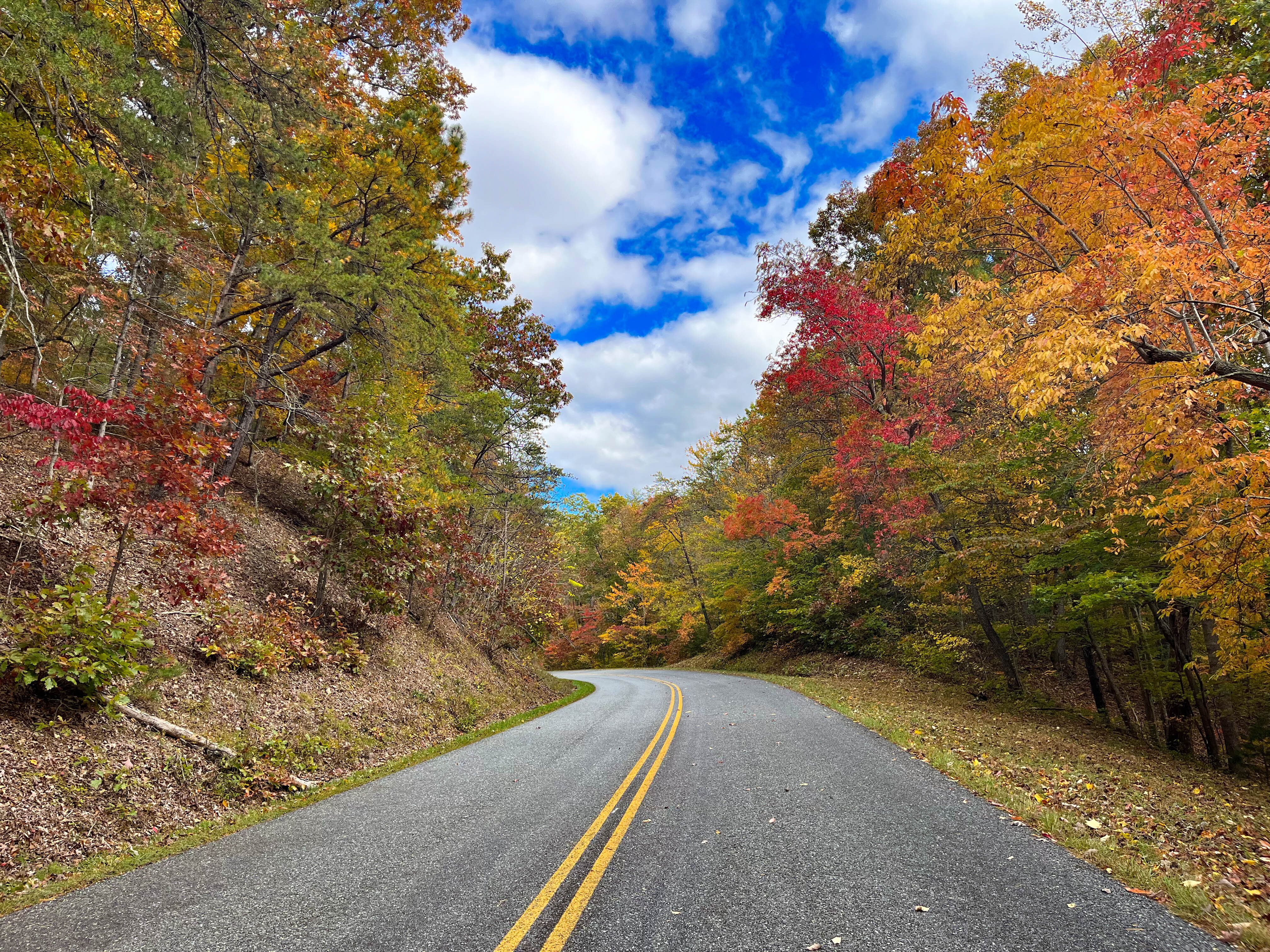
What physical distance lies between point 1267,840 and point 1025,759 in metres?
2.53

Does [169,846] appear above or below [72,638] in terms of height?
below

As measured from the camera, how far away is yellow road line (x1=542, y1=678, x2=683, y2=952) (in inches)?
124

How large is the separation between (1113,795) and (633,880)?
21.6 feet

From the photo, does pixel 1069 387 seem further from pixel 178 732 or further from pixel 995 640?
pixel 178 732

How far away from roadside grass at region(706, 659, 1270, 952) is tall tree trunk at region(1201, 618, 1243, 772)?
0.56m

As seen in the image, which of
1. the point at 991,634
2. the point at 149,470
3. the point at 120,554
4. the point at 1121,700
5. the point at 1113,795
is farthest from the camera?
the point at 991,634

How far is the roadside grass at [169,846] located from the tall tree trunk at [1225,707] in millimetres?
13155

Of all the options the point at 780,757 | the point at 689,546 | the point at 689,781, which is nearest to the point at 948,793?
the point at 780,757

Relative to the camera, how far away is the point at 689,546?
32500 mm

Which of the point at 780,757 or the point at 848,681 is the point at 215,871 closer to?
the point at 780,757

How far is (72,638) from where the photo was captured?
552 centimetres

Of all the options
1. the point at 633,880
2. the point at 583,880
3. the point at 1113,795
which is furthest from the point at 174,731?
the point at 1113,795

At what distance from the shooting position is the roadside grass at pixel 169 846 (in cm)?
394

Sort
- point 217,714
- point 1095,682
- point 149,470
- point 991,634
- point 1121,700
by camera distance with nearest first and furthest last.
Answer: point 149,470, point 217,714, point 1121,700, point 1095,682, point 991,634
